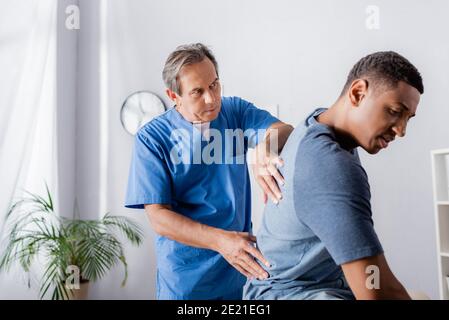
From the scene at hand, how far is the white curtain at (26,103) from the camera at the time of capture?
1.65 metres

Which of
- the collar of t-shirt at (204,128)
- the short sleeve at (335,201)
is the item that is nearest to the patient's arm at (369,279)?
the short sleeve at (335,201)

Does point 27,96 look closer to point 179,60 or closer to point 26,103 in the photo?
point 26,103

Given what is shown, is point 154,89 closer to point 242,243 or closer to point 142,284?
point 142,284

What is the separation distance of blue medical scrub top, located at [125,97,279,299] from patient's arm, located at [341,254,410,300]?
53 cm

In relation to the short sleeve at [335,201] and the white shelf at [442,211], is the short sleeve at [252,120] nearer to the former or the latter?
the short sleeve at [335,201]

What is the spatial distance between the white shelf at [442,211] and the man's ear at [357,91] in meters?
1.50

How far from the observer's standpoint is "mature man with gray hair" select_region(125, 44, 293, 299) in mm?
1036

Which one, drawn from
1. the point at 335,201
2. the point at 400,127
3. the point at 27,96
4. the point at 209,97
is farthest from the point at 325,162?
the point at 27,96

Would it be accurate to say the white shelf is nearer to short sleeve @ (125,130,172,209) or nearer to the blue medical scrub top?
the blue medical scrub top

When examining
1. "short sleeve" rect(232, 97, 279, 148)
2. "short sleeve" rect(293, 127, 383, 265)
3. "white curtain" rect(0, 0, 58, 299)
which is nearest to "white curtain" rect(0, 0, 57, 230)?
"white curtain" rect(0, 0, 58, 299)

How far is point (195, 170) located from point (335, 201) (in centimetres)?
54

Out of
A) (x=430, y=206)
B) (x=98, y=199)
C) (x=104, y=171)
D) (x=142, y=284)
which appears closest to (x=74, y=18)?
(x=104, y=171)

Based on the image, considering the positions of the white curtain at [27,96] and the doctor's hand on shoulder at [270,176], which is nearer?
the doctor's hand on shoulder at [270,176]

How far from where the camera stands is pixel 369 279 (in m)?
0.55
